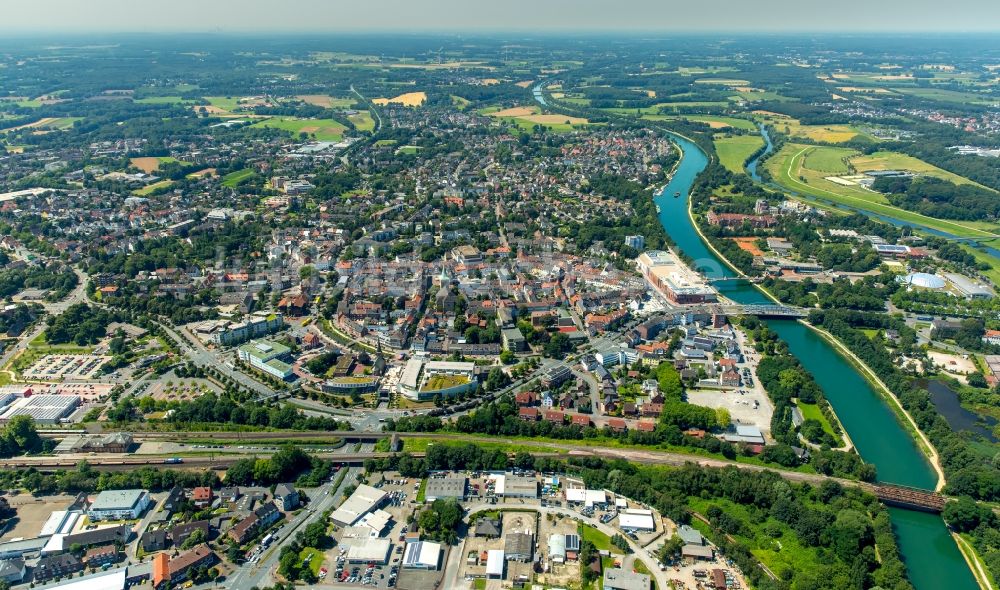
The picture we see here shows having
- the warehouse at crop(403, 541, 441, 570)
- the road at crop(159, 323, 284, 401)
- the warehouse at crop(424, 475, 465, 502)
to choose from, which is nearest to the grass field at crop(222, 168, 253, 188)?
the road at crop(159, 323, 284, 401)

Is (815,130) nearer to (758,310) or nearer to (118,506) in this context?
(758,310)

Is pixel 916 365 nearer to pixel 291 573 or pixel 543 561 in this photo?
pixel 543 561

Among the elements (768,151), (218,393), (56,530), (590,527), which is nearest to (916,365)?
(590,527)

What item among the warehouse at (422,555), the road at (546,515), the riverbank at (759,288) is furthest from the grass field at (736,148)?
the warehouse at (422,555)

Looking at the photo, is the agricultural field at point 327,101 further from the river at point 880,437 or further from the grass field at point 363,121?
the river at point 880,437

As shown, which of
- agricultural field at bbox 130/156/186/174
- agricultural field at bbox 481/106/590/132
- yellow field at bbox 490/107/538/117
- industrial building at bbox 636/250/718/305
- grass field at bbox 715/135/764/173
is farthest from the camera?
yellow field at bbox 490/107/538/117

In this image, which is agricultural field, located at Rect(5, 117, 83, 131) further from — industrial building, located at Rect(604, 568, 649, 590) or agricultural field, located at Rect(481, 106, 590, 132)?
industrial building, located at Rect(604, 568, 649, 590)

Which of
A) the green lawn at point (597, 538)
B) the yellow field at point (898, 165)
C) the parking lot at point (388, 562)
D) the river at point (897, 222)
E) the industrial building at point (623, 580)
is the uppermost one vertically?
the yellow field at point (898, 165)
